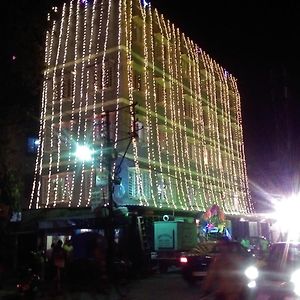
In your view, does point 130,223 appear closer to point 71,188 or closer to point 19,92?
point 71,188

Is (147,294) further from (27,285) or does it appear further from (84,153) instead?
(84,153)

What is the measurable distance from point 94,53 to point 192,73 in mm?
9523

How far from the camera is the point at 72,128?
2989cm

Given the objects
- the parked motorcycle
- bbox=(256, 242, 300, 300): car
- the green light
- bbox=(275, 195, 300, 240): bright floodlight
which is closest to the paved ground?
the parked motorcycle

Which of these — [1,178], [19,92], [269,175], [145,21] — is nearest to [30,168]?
[145,21]

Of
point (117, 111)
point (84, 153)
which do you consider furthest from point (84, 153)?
point (117, 111)

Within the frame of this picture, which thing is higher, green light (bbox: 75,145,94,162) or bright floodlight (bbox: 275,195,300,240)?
green light (bbox: 75,145,94,162)

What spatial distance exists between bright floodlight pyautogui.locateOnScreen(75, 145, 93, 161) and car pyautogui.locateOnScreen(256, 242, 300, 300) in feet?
57.4

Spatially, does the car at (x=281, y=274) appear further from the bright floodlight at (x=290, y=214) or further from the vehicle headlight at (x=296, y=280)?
the bright floodlight at (x=290, y=214)

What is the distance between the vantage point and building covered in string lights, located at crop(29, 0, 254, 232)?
28125mm

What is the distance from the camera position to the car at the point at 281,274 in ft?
31.4

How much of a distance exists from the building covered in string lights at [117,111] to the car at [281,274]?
13.9 metres

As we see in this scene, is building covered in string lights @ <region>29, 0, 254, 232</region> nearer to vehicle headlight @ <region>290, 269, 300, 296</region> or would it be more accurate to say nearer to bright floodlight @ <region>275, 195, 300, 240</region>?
bright floodlight @ <region>275, 195, 300, 240</region>

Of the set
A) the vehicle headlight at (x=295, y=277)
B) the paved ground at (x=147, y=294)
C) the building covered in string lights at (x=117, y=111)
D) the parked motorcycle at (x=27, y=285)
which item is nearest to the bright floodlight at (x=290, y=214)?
the building covered in string lights at (x=117, y=111)
